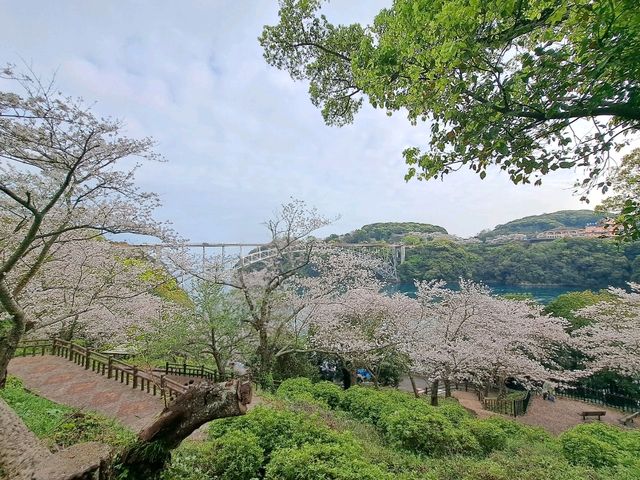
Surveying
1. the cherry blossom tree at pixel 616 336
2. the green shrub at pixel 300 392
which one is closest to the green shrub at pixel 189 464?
the green shrub at pixel 300 392

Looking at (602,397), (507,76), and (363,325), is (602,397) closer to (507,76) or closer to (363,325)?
(363,325)

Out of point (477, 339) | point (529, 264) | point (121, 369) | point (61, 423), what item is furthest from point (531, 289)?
point (61, 423)

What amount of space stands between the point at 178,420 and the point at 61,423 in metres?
3.68

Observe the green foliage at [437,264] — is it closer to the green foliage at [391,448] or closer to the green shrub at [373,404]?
the green shrub at [373,404]

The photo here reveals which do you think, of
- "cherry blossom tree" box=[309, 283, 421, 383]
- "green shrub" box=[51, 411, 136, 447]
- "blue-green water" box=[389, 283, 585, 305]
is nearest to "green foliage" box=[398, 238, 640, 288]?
"blue-green water" box=[389, 283, 585, 305]

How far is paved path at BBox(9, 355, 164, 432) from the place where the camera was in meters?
7.69

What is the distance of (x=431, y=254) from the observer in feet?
132

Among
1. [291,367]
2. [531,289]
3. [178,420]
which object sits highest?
[531,289]

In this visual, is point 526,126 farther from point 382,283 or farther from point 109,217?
point 382,283

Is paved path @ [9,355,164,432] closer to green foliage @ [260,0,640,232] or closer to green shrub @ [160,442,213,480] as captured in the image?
green shrub @ [160,442,213,480]

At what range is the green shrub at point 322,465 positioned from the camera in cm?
326

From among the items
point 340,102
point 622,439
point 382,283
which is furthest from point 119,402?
point 382,283

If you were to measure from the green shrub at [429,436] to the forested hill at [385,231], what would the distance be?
136 ft

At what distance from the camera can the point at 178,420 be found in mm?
3062
